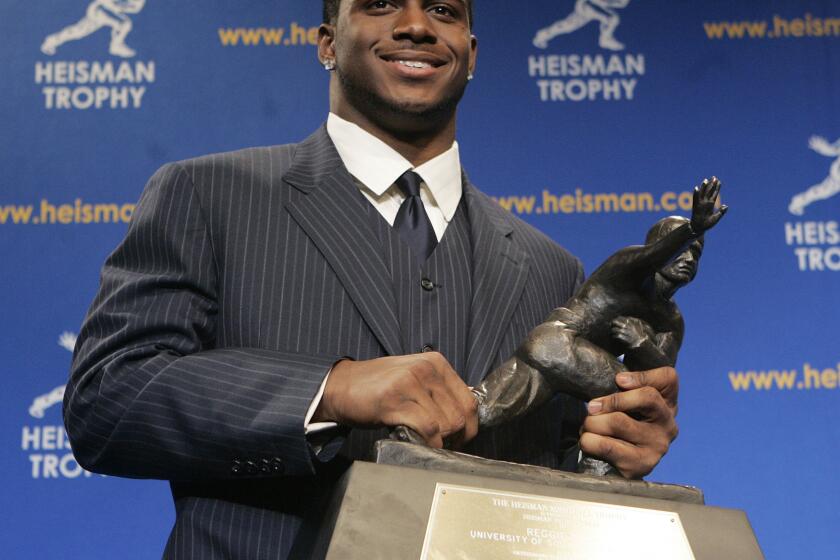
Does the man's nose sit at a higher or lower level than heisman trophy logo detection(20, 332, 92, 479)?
higher

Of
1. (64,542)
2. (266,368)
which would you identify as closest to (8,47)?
(64,542)

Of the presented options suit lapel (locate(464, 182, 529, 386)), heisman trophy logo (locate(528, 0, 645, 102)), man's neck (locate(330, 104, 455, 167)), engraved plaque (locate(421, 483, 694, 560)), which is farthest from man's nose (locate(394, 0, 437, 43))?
heisman trophy logo (locate(528, 0, 645, 102))

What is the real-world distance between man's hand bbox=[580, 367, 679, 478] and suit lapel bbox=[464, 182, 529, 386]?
16 cm

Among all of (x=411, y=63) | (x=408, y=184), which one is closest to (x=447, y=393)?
(x=408, y=184)

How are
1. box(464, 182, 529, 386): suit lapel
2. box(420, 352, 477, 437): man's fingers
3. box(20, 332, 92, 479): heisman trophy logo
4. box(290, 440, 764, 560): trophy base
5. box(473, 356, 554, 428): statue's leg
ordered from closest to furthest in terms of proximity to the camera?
box(290, 440, 764, 560): trophy base → box(420, 352, 477, 437): man's fingers → box(473, 356, 554, 428): statue's leg → box(464, 182, 529, 386): suit lapel → box(20, 332, 92, 479): heisman trophy logo

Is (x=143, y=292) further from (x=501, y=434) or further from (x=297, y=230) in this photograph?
(x=501, y=434)

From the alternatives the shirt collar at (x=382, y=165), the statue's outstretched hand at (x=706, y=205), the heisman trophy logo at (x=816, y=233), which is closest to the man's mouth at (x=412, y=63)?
the shirt collar at (x=382, y=165)

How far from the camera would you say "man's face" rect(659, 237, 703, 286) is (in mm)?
1217

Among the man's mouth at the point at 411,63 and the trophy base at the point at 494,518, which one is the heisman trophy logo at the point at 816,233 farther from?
the trophy base at the point at 494,518

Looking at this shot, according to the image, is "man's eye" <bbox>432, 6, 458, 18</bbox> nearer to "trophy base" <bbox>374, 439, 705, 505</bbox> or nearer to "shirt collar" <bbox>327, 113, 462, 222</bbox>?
"shirt collar" <bbox>327, 113, 462, 222</bbox>

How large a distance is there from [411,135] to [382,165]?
77mm

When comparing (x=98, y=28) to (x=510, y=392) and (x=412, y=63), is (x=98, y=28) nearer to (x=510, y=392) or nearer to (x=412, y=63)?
(x=412, y=63)

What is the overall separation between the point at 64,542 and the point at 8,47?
118 centimetres

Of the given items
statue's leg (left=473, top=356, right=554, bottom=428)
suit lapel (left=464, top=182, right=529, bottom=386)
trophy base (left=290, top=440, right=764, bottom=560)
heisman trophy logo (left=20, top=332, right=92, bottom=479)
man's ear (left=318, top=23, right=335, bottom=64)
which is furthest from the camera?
heisman trophy logo (left=20, top=332, right=92, bottom=479)
